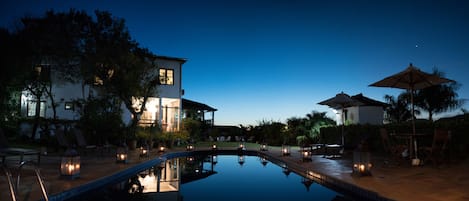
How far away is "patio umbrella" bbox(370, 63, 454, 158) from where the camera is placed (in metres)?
8.80

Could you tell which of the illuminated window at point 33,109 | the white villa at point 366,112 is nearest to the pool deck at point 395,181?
the illuminated window at point 33,109

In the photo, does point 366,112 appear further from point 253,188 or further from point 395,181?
point 395,181

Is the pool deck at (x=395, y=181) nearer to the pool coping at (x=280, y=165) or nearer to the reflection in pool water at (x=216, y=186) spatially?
the pool coping at (x=280, y=165)

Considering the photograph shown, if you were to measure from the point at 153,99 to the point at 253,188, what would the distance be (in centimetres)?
1523

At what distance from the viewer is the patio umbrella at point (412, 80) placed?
8805 millimetres

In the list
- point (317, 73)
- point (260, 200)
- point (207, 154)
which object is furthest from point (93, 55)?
point (317, 73)

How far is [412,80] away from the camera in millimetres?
9219

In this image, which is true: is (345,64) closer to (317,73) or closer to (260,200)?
(317,73)

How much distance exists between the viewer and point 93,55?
15.0 m

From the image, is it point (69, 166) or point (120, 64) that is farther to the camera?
point (120, 64)

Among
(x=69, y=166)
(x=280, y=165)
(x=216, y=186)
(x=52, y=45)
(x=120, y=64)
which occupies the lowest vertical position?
(x=216, y=186)

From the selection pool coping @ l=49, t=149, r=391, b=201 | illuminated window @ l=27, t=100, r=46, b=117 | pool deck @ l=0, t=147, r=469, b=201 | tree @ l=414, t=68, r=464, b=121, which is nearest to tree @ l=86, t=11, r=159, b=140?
pool coping @ l=49, t=149, r=391, b=201

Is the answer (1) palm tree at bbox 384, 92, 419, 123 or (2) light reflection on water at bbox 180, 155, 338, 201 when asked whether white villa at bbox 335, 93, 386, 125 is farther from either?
(2) light reflection on water at bbox 180, 155, 338, 201

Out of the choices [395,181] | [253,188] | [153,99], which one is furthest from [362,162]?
[153,99]
